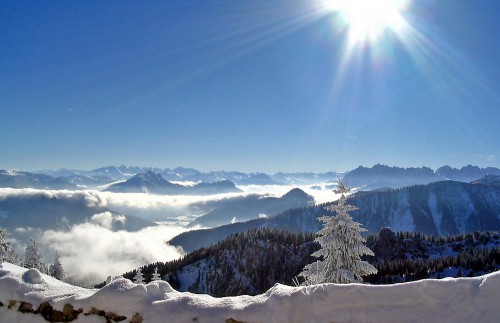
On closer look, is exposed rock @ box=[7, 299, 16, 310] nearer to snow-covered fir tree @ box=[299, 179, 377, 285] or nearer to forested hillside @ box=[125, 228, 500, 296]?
snow-covered fir tree @ box=[299, 179, 377, 285]

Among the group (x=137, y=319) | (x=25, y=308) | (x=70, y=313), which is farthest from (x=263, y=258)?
(x=137, y=319)

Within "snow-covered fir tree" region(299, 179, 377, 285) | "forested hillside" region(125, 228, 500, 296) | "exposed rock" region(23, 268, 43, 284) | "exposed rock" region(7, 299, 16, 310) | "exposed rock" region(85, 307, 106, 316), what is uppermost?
"exposed rock" region(23, 268, 43, 284)

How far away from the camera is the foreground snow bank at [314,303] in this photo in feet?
23.6

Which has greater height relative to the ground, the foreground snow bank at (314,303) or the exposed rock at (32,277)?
the exposed rock at (32,277)

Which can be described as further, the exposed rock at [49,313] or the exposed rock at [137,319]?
the exposed rock at [49,313]

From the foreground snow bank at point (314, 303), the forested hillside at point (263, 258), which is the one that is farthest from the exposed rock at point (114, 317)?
the forested hillside at point (263, 258)

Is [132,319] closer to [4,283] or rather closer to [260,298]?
[260,298]

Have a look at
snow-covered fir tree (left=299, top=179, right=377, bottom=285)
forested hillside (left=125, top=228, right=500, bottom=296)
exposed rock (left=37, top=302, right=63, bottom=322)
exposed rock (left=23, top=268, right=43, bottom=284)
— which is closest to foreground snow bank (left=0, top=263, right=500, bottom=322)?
exposed rock (left=37, top=302, right=63, bottom=322)

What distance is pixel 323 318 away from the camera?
762cm

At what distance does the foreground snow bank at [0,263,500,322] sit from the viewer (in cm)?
720

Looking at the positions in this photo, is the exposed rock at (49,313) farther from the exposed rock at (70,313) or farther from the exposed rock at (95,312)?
the exposed rock at (95,312)

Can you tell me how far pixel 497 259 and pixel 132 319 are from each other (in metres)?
92.2

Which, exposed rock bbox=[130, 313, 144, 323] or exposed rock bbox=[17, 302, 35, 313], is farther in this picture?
exposed rock bbox=[17, 302, 35, 313]

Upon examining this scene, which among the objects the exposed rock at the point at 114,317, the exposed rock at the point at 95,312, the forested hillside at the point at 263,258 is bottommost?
the forested hillside at the point at 263,258
